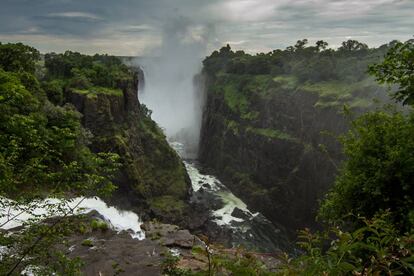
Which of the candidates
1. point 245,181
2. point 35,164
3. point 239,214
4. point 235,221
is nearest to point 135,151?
point 235,221

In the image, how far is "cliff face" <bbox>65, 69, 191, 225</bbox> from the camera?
45.0 metres

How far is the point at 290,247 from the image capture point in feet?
173

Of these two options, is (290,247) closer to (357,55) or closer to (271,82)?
(271,82)

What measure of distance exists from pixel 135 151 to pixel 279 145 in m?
27.3

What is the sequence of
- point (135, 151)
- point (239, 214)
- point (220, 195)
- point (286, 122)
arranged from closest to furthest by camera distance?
point (135, 151)
point (239, 214)
point (220, 195)
point (286, 122)

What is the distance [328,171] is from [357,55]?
42.0 metres

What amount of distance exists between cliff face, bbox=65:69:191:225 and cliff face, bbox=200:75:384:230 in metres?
16.4

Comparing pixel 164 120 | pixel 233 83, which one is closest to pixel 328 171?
pixel 233 83

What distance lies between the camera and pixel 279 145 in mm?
66812

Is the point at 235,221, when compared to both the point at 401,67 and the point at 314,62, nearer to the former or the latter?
the point at 314,62

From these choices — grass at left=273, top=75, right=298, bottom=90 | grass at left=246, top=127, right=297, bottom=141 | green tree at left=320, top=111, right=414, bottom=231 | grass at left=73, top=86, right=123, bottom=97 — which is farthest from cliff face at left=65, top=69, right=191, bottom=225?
grass at left=273, top=75, right=298, bottom=90

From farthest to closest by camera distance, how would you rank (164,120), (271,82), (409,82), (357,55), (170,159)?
(164,120), (357,55), (271,82), (170,159), (409,82)

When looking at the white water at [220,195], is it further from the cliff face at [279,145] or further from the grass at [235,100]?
the grass at [235,100]

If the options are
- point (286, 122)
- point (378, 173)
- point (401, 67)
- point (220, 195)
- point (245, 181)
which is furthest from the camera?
point (245, 181)
